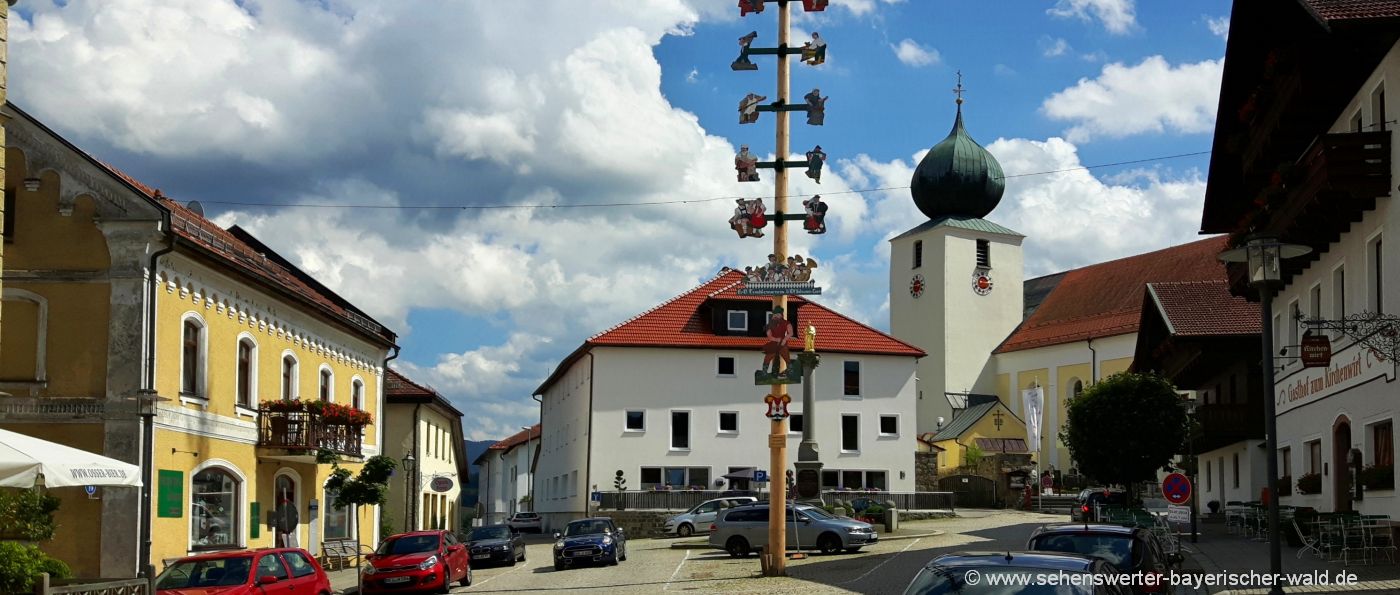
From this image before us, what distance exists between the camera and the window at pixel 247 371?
103ft

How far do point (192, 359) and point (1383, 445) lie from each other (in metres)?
22.6

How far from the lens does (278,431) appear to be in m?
32.0

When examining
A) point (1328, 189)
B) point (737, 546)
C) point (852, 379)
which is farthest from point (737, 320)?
point (1328, 189)

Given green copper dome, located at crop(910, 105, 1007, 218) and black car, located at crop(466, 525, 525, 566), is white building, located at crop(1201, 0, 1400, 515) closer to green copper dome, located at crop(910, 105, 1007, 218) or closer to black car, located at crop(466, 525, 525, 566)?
black car, located at crop(466, 525, 525, 566)

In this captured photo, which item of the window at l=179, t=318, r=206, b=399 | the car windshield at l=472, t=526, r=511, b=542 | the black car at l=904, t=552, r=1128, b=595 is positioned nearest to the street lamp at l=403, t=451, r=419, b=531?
the car windshield at l=472, t=526, r=511, b=542

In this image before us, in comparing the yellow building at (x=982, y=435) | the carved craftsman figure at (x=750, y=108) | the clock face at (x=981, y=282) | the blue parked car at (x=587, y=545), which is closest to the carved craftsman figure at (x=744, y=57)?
the carved craftsman figure at (x=750, y=108)

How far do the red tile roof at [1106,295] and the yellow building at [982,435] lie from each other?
276 inches

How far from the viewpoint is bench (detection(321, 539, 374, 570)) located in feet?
119

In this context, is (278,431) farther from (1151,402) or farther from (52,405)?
(1151,402)

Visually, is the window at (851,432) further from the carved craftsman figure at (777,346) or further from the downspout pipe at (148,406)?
the downspout pipe at (148,406)

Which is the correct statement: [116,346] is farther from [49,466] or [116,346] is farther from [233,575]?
[49,466]

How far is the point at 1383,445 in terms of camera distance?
1006 inches

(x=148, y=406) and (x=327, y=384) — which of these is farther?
(x=327, y=384)

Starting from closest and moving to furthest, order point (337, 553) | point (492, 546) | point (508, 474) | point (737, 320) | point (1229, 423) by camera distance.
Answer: point (337, 553)
point (492, 546)
point (1229, 423)
point (737, 320)
point (508, 474)
